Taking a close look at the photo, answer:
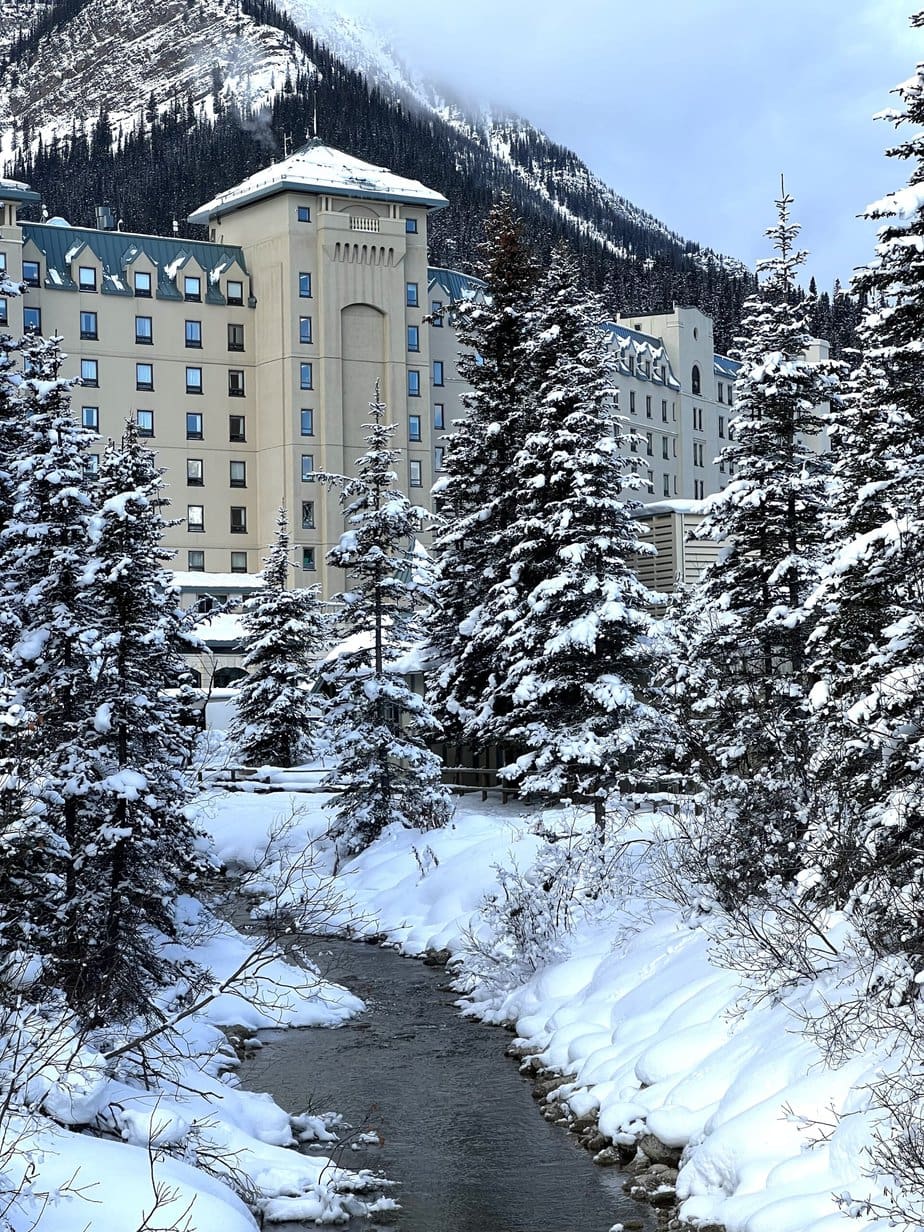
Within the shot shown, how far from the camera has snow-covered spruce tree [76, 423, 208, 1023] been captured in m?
21.7

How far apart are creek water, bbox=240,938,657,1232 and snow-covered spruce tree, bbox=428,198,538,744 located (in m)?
13.5

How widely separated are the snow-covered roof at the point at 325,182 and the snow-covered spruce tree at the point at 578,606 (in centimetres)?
5876

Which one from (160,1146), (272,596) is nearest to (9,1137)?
(160,1146)

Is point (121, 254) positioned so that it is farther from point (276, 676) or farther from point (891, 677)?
point (891, 677)

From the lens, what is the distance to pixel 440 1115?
1867 centimetres

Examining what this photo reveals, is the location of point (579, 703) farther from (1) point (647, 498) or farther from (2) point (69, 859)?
(1) point (647, 498)

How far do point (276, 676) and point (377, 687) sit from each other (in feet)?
48.7

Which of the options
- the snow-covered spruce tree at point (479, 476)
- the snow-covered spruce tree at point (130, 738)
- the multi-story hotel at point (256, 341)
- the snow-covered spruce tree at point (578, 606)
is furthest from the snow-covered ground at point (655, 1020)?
the multi-story hotel at point (256, 341)

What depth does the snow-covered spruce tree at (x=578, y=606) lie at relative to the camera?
105 feet

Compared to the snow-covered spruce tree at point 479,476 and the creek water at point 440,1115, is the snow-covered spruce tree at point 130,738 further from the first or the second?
the snow-covered spruce tree at point 479,476

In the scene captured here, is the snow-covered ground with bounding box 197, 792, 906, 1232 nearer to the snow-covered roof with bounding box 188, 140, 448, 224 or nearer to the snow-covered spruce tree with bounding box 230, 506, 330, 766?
the snow-covered spruce tree with bounding box 230, 506, 330, 766

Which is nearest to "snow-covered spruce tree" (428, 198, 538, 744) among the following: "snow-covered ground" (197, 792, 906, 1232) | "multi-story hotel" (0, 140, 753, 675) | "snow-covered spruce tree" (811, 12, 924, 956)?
"snow-covered ground" (197, 792, 906, 1232)

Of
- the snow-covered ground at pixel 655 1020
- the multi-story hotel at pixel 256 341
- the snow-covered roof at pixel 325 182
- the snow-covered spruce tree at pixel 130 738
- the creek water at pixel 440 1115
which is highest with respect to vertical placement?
Result: the snow-covered roof at pixel 325 182

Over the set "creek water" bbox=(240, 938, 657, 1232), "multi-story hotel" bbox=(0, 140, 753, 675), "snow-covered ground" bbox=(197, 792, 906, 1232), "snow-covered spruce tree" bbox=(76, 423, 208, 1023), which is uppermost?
"multi-story hotel" bbox=(0, 140, 753, 675)
